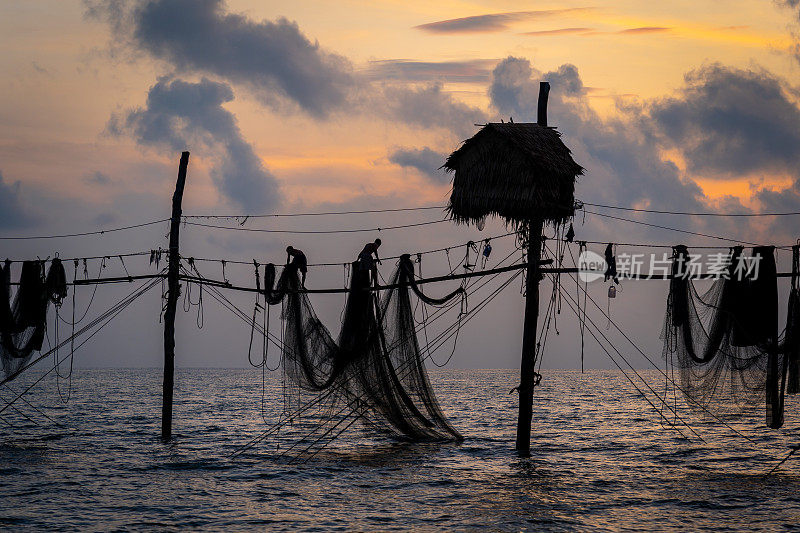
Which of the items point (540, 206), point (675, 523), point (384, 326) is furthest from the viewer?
point (384, 326)

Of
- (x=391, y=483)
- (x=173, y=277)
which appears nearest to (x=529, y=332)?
(x=391, y=483)

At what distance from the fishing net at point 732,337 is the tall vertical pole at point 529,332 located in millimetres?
3252

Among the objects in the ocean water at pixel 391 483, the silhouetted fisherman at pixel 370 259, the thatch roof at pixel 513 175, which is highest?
the thatch roof at pixel 513 175

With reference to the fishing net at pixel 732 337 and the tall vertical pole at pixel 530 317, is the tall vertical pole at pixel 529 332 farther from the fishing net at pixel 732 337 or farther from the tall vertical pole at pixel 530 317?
the fishing net at pixel 732 337

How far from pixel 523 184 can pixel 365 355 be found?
585 centimetres

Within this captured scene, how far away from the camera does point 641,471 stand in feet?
76.1

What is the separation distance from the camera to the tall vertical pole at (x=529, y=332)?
19688 millimetres

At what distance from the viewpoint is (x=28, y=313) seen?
79.9 feet

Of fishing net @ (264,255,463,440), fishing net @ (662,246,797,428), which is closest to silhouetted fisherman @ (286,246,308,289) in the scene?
fishing net @ (264,255,463,440)

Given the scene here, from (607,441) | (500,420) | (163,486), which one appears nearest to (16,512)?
(163,486)

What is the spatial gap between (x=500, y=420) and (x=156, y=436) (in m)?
20.3

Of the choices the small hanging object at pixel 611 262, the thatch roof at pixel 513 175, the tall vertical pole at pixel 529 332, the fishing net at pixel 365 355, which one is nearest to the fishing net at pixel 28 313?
the fishing net at pixel 365 355

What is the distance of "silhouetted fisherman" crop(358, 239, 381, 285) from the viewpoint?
20.6m

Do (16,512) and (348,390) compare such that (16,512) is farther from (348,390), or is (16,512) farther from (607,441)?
(607,441)
